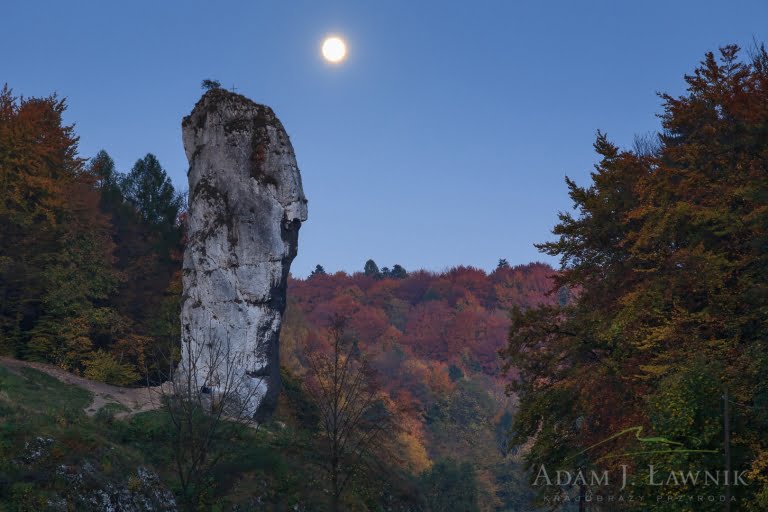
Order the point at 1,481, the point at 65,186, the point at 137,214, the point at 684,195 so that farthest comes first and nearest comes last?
the point at 137,214 → the point at 65,186 → the point at 684,195 → the point at 1,481

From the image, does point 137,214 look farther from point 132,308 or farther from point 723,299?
point 723,299

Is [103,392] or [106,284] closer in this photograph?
[103,392]

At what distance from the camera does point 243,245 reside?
37.1 metres

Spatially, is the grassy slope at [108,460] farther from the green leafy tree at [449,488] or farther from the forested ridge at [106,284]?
the green leafy tree at [449,488]

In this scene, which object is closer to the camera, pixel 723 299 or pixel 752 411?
pixel 752 411

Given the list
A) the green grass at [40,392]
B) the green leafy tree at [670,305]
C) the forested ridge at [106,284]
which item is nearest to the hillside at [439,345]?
the forested ridge at [106,284]

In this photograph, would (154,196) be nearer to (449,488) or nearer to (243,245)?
(243,245)

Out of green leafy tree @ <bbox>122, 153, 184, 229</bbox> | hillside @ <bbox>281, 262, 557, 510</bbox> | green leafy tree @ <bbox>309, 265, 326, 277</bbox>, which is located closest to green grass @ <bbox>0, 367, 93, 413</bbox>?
hillside @ <bbox>281, 262, 557, 510</bbox>

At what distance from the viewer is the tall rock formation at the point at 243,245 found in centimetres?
3669

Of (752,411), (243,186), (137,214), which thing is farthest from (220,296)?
(752,411)

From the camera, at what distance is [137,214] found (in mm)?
49188

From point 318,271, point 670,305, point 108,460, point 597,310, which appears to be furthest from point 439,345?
point 108,460

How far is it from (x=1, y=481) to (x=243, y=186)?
68.8 feet

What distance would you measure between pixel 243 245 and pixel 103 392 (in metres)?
9.60
